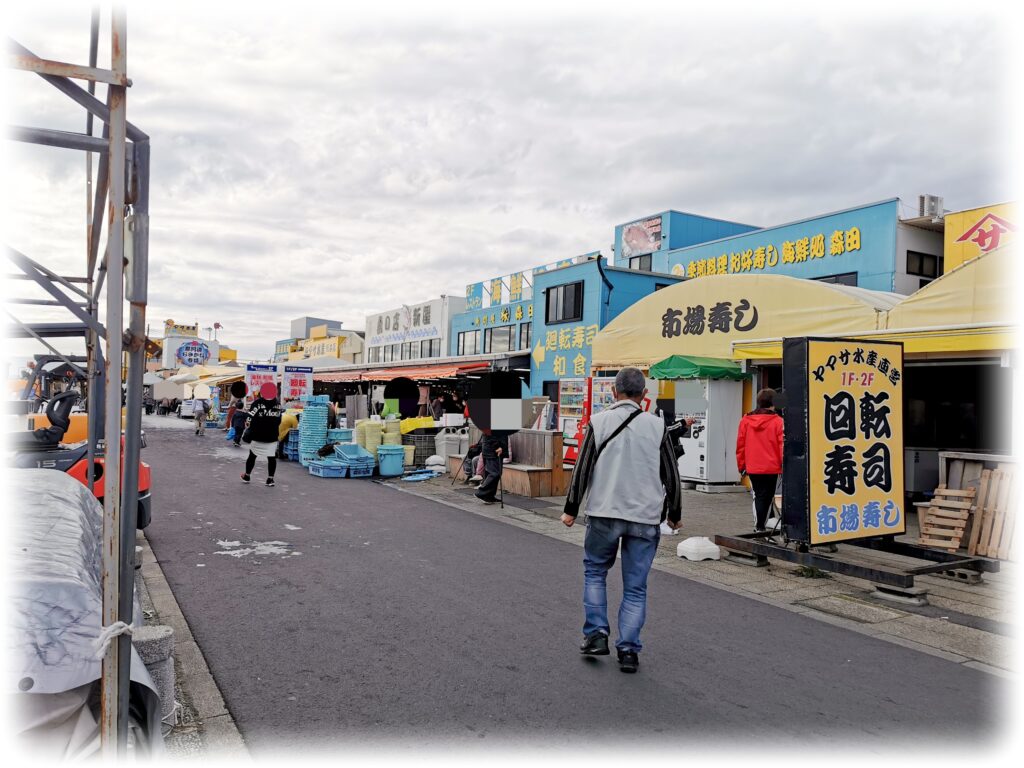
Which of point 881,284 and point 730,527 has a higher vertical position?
point 881,284

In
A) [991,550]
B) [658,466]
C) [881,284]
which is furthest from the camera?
[881,284]

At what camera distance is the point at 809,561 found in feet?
23.4

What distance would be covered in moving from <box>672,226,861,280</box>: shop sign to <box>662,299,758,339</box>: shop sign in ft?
19.9

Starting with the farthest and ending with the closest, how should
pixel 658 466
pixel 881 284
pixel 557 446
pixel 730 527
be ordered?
1. pixel 881 284
2. pixel 557 446
3. pixel 730 527
4. pixel 658 466

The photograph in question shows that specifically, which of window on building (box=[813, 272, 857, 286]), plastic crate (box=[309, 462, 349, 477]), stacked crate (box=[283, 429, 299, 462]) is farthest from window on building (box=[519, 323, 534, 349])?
plastic crate (box=[309, 462, 349, 477])

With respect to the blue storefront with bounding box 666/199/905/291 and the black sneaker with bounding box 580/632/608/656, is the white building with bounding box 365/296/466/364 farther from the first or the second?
the black sneaker with bounding box 580/632/608/656

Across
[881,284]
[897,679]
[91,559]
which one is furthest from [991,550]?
[881,284]

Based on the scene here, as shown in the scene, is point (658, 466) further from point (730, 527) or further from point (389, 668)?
point (730, 527)

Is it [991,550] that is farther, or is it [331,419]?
[331,419]

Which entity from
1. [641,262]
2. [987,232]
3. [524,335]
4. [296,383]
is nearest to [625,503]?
[296,383]

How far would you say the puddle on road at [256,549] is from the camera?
7953 millimetres

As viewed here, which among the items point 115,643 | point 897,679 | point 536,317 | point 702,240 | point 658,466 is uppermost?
point 702,240

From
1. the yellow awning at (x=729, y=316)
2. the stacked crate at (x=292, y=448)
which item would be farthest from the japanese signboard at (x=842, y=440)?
the stacked crate at (x=292, y=448)

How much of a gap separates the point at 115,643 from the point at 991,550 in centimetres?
880
